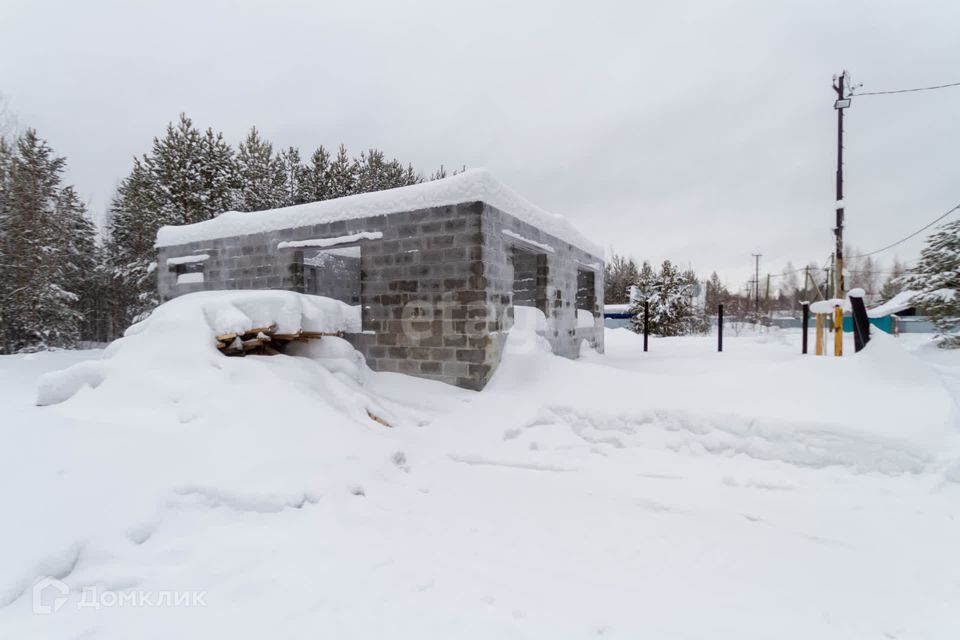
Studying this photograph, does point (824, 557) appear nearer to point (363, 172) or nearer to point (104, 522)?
point (104, 522)

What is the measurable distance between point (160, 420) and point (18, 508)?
1.29 m

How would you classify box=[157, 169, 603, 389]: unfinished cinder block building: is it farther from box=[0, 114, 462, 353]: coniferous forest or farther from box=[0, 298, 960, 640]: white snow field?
box=[0, 114, 462, 353]: coniferous forest


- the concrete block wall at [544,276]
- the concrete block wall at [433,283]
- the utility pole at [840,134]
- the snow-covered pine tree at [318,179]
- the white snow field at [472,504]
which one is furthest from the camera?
the snow-covered pine tree at [318,179]

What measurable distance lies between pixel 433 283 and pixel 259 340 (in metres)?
2.67

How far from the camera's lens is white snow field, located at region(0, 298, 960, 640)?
89.9 inches

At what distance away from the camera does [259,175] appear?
2273 cm

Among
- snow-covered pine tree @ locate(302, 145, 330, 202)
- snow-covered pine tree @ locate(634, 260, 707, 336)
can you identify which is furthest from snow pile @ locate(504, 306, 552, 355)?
snow-covered pine tree @ locate(302, 145, 330, 202)

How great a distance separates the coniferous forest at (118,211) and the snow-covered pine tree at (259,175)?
2.3 inches

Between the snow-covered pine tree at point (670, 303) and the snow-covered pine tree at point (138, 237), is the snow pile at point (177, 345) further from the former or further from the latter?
the snow-covered pine tree at point (670, 303)

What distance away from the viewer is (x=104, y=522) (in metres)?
2.66

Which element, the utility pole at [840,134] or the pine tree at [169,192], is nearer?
the utility pole at [840,134]

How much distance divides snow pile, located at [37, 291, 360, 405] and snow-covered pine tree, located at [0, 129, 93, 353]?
15692 millimetres

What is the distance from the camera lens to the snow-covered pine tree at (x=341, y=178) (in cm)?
2544

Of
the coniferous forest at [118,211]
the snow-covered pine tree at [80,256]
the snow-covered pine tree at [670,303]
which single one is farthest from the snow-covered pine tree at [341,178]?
the snow-covered pine tree at [670,303]
